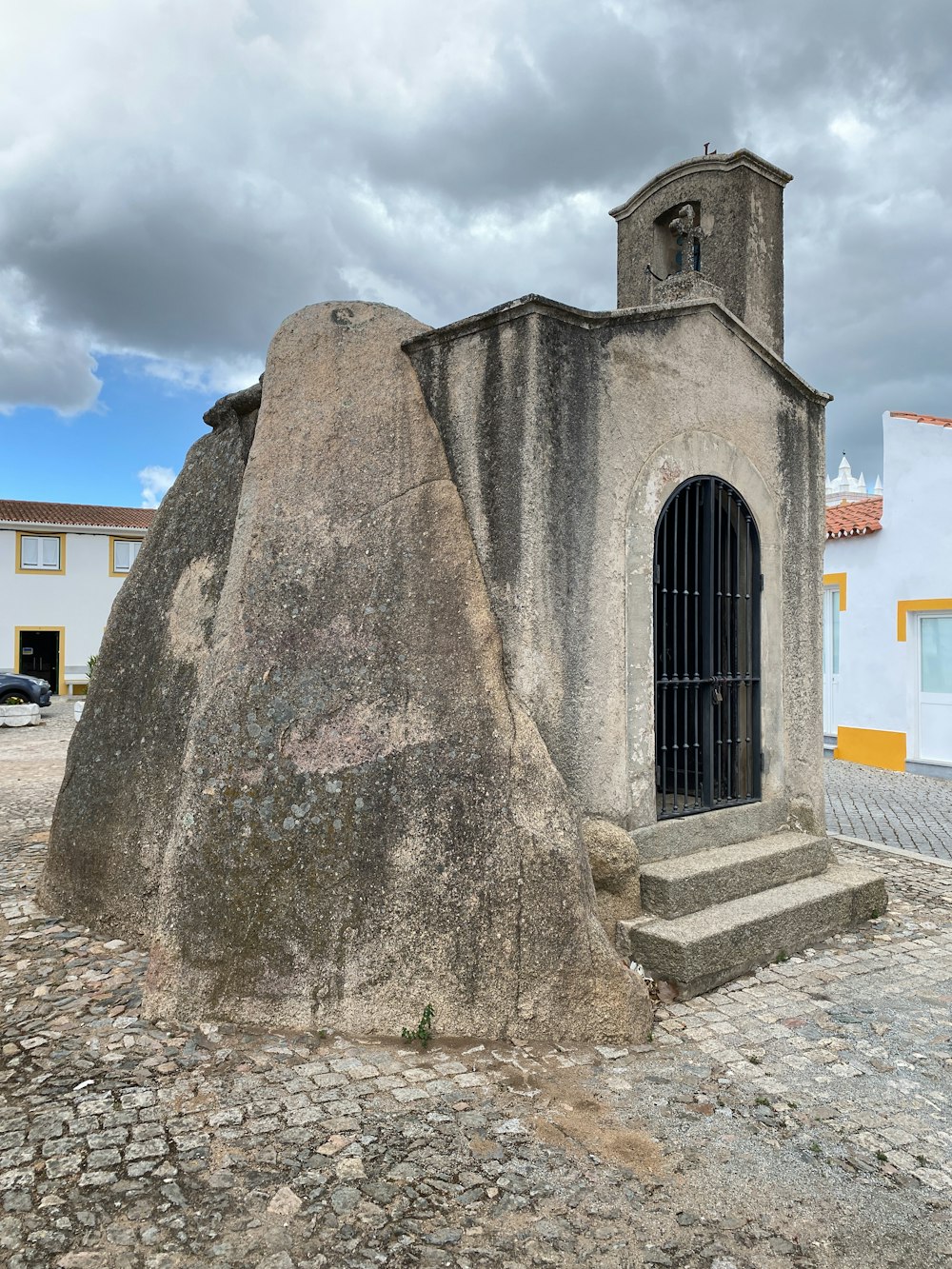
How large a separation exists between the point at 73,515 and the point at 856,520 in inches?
1026

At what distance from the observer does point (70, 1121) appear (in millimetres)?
3205

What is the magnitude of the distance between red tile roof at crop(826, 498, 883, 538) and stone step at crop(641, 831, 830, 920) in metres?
8.55

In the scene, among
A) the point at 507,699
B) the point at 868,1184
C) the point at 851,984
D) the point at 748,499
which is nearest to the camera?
the point at 868,1184

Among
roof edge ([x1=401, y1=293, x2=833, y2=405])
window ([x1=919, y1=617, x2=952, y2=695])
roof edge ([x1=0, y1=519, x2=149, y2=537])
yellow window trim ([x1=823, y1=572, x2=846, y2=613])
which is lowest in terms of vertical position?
window ([x1=919, y1=617, x2=952, y2=695])

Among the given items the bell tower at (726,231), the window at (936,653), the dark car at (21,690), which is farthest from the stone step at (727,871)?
the dark car at (21,690)

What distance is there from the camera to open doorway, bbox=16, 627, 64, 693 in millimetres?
29312

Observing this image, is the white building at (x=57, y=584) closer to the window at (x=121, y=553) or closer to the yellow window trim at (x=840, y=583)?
the window at (x=121, y=553)

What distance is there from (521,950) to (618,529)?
93.1 inches

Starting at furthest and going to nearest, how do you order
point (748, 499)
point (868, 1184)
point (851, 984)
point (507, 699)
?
point (748, 499) < point (851, 984) < point (507, 699) < point (868, 1184)

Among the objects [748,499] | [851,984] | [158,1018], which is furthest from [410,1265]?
[748,499]

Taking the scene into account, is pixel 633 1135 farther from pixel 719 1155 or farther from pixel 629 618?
A: pixel 629 618

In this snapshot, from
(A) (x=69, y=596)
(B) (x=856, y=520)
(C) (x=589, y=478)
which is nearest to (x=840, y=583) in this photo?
(B) (x=856, y=520)

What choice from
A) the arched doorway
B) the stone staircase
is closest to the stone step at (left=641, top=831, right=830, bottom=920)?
the stone staircase

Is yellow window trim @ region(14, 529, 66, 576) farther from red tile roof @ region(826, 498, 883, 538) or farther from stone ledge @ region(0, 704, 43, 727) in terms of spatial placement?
red tile roof @ region(826, 498, 883, 538)
